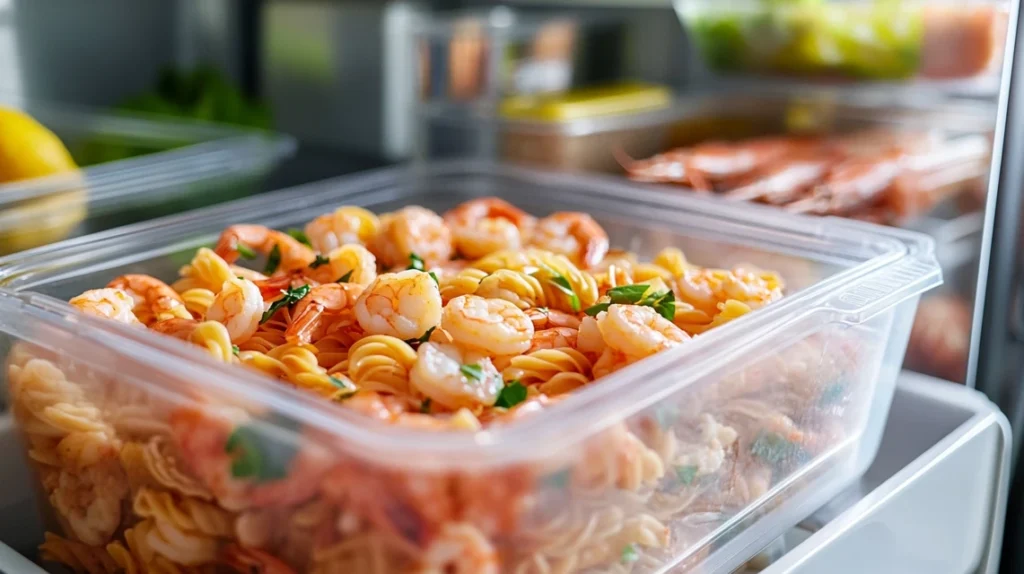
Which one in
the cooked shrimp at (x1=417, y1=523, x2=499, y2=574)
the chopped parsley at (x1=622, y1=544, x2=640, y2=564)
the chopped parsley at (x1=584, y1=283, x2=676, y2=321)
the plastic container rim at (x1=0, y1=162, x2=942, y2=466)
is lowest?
the chopped parsley at (x1=622, y1=544, x2=640, y2=564)

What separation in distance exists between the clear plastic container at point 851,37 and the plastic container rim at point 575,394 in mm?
342

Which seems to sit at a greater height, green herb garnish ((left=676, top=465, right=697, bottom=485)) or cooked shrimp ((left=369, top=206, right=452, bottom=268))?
cooked shrimp ((left=369, top=206, right=452, bottom=268))

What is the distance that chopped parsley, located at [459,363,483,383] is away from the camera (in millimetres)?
582

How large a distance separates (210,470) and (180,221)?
0.44 metres

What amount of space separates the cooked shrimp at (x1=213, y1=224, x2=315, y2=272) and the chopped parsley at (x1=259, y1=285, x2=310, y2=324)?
11 cm

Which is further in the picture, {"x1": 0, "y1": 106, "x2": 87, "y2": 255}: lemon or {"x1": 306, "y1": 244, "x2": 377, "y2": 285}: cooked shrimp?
{"x1": 0, "y1": 106, "x2": 87, "y2": 255}: lemon

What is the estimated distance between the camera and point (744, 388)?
0.64m

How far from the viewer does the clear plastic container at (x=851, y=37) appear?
114cm

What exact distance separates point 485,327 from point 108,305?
268 millimetres

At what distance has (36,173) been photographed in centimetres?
113

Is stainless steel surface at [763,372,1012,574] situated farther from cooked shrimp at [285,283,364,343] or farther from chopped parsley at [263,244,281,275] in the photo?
chopped parsley at [263,244,281,275]

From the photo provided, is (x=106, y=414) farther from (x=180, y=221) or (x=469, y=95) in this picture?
(x=469, y=95)

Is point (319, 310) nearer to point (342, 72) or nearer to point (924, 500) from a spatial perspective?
point (924, 500)

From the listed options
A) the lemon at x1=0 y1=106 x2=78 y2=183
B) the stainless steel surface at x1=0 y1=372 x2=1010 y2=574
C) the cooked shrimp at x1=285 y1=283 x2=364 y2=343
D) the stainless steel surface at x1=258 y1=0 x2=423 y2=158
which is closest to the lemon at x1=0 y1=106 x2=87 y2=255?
the lemon at x1=0 y1=106 x2=78 y2=183
